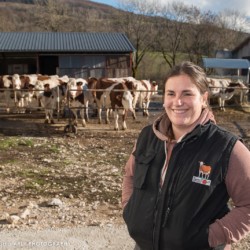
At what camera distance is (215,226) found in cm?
218

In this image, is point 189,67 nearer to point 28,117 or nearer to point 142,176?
point 142,176

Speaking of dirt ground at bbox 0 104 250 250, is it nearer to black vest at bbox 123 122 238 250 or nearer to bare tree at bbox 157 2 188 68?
black vest at bbox 123 122 238 250

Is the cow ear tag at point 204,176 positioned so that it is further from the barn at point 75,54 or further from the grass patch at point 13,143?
the barn at point 75,54

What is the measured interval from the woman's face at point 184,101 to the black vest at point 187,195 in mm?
130

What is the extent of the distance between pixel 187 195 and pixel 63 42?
22.6 m

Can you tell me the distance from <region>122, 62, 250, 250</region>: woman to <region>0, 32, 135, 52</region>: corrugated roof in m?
19.9

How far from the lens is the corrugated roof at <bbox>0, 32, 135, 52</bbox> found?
22.1 metres

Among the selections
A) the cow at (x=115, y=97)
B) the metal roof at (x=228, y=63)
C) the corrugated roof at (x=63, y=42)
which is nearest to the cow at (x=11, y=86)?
the cow at (x=115, y=97)

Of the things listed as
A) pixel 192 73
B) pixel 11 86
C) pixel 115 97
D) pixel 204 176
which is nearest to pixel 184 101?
pixel 192 73

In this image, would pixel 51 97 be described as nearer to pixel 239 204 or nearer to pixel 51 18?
pixel 239 204

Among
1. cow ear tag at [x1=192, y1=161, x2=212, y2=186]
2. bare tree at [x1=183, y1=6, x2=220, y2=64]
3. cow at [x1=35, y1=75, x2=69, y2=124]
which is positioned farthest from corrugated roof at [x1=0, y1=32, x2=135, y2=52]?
bare tree at [x1=183, y1=6, x2=220, y2=64]

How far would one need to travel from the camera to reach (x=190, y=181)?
219cm

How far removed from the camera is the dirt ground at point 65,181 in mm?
5031

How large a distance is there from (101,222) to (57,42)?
20.0 metres
